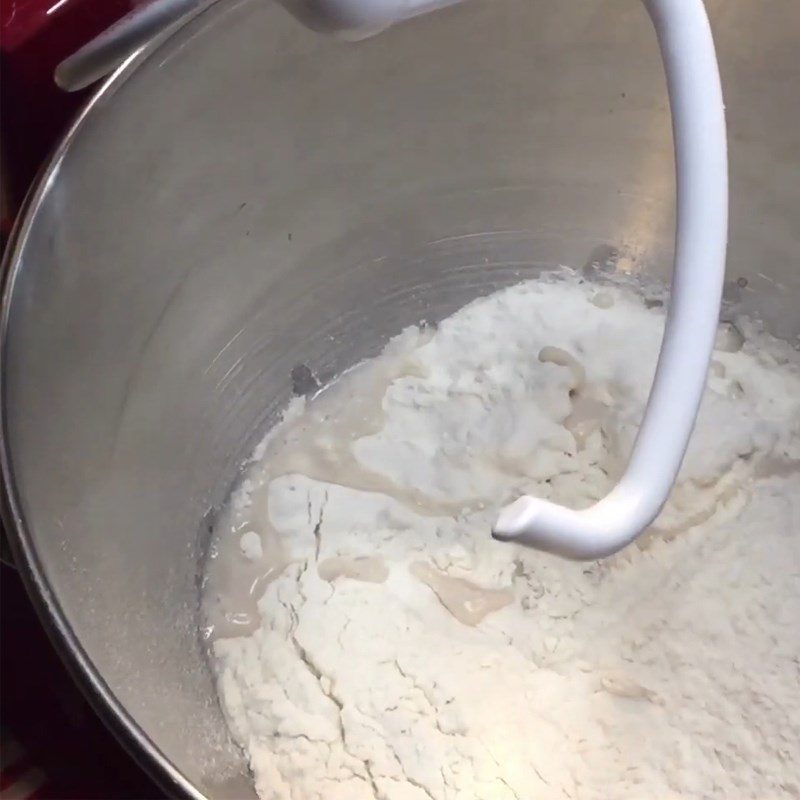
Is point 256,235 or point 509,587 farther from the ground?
point 256,235

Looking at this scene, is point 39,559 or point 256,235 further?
point 256,235

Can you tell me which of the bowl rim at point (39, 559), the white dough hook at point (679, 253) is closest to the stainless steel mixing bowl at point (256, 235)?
the bowl rim at point (39, 559)

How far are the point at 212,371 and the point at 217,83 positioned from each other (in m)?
0.19

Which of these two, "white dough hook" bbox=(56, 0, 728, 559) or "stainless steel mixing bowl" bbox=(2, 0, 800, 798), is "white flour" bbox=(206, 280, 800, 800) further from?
"white dough hook" bbox=(56, 0, 728, 559)

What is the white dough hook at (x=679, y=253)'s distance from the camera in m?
0.37

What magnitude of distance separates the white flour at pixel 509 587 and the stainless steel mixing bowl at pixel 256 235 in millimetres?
34

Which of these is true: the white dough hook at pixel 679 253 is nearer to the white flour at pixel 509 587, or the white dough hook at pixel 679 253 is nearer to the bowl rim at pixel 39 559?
the bowl rim at pixel 39 559

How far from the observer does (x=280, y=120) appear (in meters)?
0.56

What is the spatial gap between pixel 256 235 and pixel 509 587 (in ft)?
0.91

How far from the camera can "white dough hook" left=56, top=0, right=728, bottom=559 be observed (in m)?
0.37

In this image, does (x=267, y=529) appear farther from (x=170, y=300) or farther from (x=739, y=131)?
(x=739, y=131)

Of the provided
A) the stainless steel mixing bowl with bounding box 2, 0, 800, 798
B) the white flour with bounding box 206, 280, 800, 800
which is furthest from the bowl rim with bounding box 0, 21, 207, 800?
the white flour with bounding box 206, 280, 800, 800

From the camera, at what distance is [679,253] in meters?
0.40

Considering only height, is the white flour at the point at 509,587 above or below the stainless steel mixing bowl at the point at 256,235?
below
